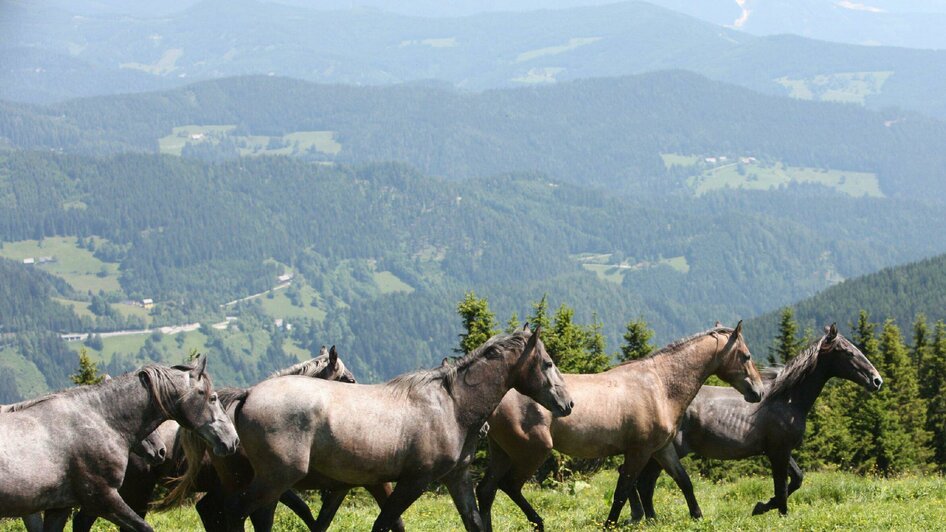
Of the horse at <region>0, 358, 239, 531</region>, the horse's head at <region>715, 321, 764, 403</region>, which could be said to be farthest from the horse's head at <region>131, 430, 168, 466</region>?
the horse's head at <region>715, 321, 764, 403</region>

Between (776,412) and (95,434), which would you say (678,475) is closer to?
(776,412)

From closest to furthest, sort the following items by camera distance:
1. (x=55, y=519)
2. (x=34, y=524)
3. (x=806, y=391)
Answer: (x=55, y=519), (x=34, y=524), (x=806, y=391)

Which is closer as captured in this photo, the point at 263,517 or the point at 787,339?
the point at 263,517

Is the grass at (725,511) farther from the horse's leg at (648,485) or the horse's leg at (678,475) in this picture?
the horse's leg at (648,485)

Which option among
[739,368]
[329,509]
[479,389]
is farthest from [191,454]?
[739,368]

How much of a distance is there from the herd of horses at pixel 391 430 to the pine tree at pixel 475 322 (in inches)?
836

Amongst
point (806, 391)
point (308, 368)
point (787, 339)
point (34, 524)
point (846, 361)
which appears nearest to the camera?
point (34, 524)

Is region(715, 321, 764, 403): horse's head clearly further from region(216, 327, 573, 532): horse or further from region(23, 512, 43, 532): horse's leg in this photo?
region(23, 512, 43, 532): horse's leg

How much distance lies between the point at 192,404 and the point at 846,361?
12.6 m

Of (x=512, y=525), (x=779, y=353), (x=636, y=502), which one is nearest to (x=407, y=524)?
(x=512, y=525)

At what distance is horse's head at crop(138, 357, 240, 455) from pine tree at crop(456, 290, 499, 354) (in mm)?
27659

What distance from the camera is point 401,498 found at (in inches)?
609

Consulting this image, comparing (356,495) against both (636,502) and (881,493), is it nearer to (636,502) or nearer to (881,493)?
(636,502)

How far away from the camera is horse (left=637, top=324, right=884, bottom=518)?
813 inches
